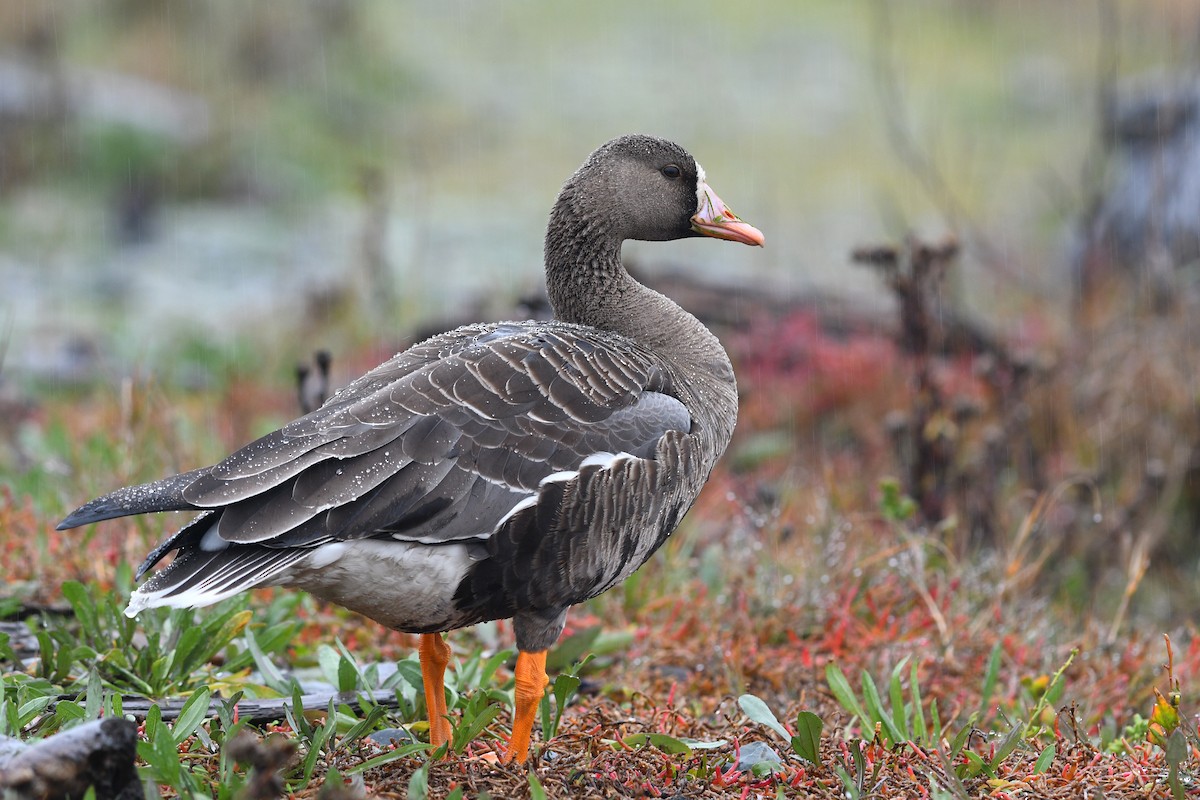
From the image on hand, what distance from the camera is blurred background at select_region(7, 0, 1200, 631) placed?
22.9ft

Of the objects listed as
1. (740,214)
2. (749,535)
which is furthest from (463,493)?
(740,214)

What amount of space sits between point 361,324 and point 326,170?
715cm

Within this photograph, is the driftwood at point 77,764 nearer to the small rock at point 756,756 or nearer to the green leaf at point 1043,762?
the small rock at point 756,756

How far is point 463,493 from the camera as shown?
367cm

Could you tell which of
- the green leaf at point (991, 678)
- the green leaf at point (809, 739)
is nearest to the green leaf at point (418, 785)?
the green leaf at point (809, 739)

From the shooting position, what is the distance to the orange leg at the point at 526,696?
3.79 metres

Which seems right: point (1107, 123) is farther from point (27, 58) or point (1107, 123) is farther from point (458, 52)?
point (458, 52)

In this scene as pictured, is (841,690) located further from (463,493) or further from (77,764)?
(77,764)

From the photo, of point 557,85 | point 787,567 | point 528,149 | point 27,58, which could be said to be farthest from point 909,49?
point 787,567

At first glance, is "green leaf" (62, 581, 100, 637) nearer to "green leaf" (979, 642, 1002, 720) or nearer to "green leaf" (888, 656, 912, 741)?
"green leaf" (888, 656, 912, 741)

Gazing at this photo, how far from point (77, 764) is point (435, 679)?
55.7 inches

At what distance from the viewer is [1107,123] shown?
27.9ft

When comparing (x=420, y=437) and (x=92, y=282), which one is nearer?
(x=420, y=437)

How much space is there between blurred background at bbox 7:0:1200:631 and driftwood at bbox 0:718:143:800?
3053 millimetres
